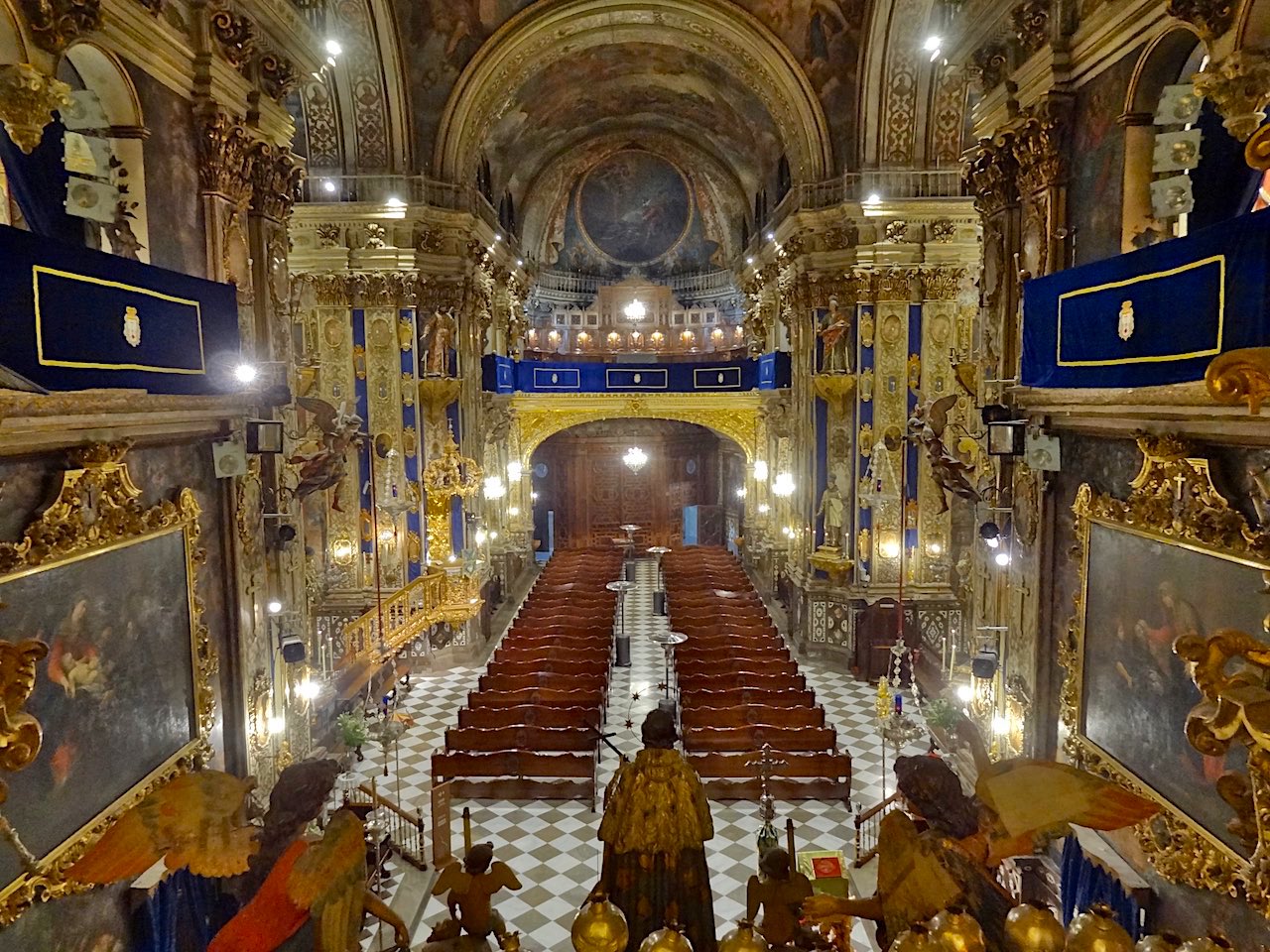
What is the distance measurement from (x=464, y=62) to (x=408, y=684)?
41.7ft

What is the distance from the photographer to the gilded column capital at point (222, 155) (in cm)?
756

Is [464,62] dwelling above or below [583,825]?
above

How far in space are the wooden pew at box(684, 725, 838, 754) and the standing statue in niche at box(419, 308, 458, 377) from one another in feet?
29.7

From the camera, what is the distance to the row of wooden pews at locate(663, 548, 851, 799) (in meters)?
11.4

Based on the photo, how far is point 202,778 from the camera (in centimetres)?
570

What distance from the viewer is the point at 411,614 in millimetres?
16188

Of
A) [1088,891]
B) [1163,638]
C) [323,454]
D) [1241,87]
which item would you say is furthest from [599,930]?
[323,454]

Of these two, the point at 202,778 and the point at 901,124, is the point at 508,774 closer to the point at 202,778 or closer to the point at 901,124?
the point at 202,778

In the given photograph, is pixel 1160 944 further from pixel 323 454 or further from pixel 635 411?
pixel 635 411

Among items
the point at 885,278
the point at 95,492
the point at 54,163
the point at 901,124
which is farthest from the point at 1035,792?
the point at 901,124

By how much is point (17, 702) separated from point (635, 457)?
24061 mm

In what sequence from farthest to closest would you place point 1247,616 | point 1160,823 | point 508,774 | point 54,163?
point 508,774
point 54,163
point 1160,823
point 1247,616

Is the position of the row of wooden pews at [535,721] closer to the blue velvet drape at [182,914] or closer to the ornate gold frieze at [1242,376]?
the blue velvet drape at [182,914]

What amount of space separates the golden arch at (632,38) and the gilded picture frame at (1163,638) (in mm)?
12425
